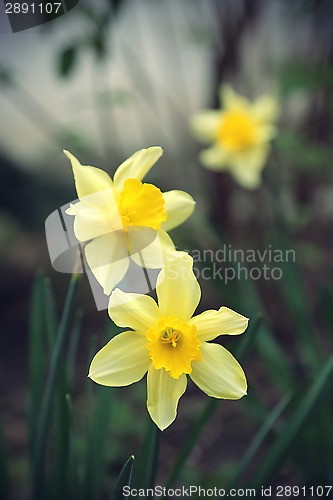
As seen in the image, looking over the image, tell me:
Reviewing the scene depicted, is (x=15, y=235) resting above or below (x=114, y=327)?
below

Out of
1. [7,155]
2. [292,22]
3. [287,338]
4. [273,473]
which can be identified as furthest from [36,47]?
[273,473]

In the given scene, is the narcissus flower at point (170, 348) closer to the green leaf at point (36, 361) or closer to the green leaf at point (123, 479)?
the green leaf at point (123, 479)

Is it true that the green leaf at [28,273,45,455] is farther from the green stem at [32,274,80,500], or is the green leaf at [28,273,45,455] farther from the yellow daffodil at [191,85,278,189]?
the yellow daffodil at [191,85,278,189]

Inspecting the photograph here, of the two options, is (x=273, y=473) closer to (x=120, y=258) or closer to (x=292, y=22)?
(x=120, y=258)

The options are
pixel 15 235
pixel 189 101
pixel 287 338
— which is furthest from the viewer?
pixel 189 101

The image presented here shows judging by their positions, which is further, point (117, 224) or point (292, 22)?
point (292, 22)

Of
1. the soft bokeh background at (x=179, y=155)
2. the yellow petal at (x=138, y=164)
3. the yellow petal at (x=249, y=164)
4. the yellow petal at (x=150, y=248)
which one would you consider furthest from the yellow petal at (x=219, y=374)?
the yellow petal at (x=249, y=164)

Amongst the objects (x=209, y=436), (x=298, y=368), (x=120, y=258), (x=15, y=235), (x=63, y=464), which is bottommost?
(x=209, y=436)
